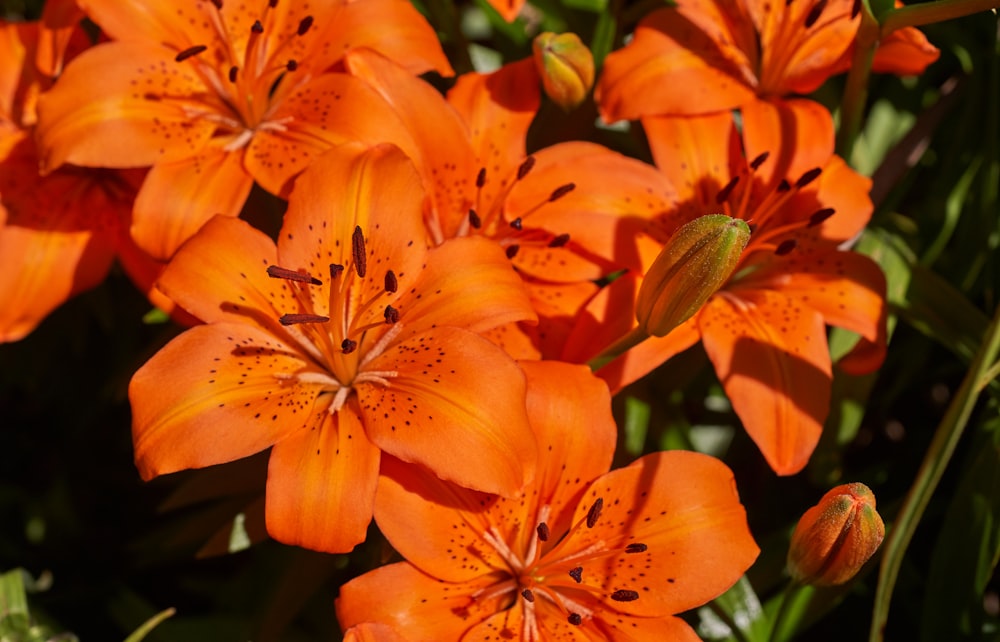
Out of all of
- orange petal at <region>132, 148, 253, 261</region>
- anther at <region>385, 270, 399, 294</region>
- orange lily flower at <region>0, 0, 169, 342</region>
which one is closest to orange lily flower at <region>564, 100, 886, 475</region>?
anther at <region>385, 270, 399, 294</region>

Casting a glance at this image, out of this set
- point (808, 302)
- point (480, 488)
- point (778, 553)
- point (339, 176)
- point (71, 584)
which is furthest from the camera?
point (71, 584)

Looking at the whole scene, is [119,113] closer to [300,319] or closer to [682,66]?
[300,319]

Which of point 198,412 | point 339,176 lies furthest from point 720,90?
point 198,412

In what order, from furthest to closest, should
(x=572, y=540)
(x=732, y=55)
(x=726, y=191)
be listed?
1. (x=732, y=55)
2. (x=726, y=191)
3. (x=572, y=540)

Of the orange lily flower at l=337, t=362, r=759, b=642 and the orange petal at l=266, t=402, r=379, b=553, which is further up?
the orange petal at l=266, t=402, r=379, b=553

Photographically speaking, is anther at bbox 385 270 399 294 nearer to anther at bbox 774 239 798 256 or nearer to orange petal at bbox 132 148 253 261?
orange petal at bbox 132 148 253 261

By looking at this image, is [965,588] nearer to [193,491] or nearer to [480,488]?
[480,488]

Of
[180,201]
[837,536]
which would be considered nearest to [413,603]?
[837,536]
